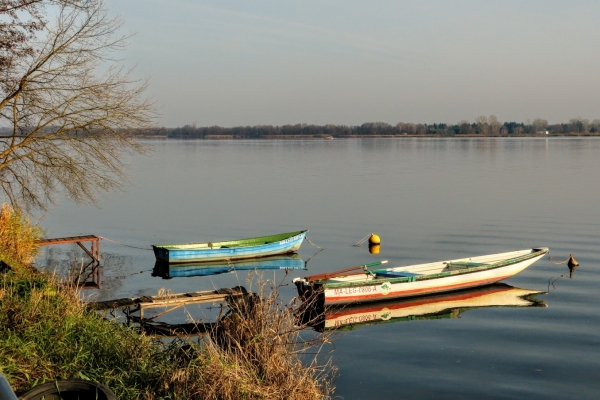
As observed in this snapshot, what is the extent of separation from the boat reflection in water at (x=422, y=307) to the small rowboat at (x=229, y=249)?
727cm

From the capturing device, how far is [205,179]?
62.2m

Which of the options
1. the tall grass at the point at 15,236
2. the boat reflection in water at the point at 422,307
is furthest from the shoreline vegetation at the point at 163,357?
the tall grass at the point at 15,236

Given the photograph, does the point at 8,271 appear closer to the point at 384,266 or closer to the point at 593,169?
the point at 384,266

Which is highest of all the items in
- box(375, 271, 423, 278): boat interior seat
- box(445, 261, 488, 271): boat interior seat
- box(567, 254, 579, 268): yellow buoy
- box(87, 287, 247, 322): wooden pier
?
box(87, 287, 247, 322): wooden pier

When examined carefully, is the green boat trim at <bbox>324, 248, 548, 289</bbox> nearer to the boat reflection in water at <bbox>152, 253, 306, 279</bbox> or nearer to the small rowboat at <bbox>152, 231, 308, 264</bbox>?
the boat reflection in water at <bbox>152, 253, 306, 279</bbox>

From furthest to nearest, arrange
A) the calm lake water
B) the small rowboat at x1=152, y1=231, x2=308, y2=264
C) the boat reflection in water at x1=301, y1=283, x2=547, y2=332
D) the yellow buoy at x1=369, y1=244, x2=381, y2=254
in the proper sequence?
the yellow buoy at x1=369, y1=244, x2=381, y2=254 → the small rowboat at x1=152, y1=231, x2=308, y2=264 → the boat reflection in water at x1=301, y1=283, x2=547, y2=332 → the calm lake water

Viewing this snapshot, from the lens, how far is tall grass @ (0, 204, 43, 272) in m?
19.7

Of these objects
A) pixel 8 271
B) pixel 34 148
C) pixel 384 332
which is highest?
pixel 34 148

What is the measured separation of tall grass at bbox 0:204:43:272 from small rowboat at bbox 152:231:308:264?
6079 mm

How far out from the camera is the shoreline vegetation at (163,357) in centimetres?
773

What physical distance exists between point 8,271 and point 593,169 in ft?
215

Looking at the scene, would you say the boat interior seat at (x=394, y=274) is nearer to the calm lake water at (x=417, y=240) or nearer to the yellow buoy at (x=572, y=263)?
the calm lake water at (x=417, y=240)

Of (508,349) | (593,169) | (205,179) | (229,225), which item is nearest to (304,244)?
(229,225)

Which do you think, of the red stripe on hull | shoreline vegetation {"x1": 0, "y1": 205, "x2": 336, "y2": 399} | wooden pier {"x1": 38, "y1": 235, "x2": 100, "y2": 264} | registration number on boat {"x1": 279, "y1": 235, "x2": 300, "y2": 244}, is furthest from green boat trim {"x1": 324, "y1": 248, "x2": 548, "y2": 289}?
wooden pier {"x1": 38, "y1": 235, "x2": 100, "y2": 264}
